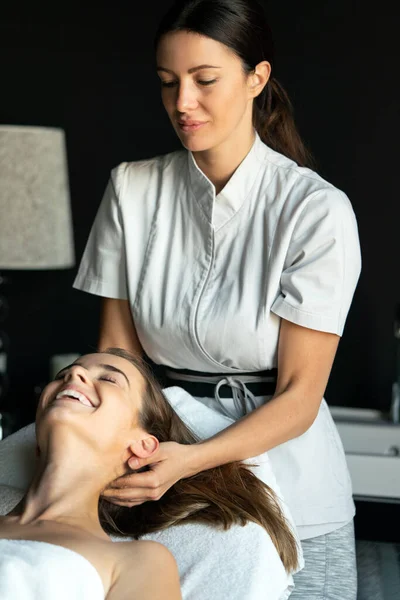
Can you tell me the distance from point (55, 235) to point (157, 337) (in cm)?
104

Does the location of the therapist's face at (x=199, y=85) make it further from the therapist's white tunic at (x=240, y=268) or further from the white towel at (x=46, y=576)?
the white towel at (x=46, y=576)

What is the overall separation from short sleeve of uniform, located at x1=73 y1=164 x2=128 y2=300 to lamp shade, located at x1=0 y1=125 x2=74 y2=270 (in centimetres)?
81

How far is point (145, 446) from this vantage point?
1773 mm

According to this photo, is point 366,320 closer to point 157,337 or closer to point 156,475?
point 157,337

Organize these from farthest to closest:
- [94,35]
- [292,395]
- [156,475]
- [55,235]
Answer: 1. [94,35]
2. [55,235]
3. [292,395]
4. [156,475]

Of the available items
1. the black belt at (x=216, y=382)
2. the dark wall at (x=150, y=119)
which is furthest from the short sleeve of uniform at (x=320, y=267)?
the dark wall at (x=150, y=119)

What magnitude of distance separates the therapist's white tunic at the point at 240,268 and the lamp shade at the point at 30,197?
0.78 m

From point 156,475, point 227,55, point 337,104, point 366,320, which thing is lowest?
point 366,320

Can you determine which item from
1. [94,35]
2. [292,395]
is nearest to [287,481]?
[292,395]

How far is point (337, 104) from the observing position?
317 cm

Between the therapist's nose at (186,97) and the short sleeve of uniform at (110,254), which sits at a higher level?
the therapist's nose at (186,97)

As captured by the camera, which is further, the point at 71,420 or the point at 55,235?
the point at 55,235

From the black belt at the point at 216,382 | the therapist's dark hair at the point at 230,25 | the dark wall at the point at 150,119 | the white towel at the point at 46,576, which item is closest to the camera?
the white towel at the point at 46,576

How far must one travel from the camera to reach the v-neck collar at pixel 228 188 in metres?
2.10
